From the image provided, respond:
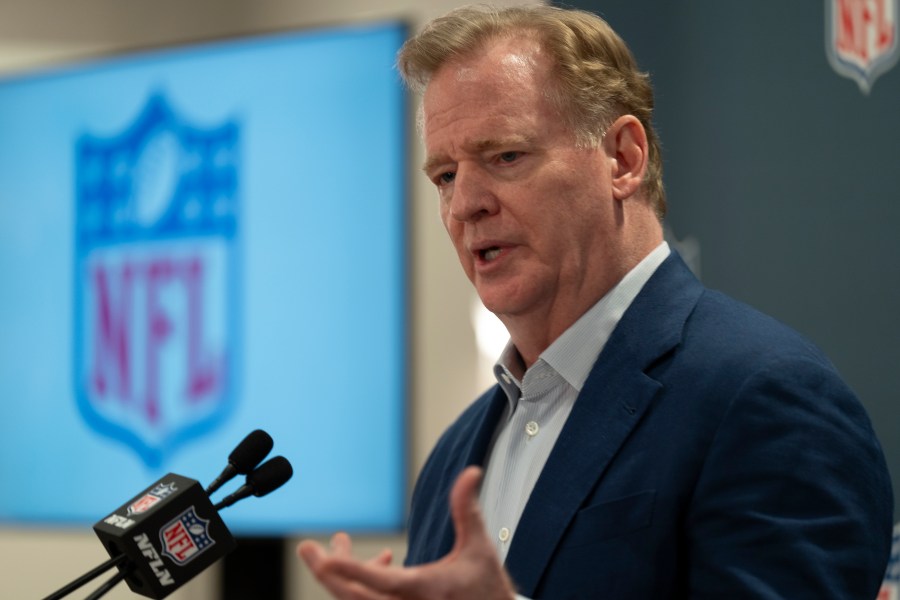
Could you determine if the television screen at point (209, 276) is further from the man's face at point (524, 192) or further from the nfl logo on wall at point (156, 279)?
the man's face at point (524, 192)

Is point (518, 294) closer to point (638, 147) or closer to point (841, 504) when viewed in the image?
point (638, 147)

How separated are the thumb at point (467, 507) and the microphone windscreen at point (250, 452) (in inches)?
20.4

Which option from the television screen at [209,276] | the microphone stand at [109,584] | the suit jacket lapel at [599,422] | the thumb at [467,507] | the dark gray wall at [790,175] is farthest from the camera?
the television screen at [209,276]

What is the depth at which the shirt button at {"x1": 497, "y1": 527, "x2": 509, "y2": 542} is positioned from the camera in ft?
5.48

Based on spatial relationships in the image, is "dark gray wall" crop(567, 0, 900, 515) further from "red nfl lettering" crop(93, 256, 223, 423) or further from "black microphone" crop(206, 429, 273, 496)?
"red nfl lettering" crop(93, 256, 223, 423)

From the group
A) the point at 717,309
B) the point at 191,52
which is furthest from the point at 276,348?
the point at 717,309

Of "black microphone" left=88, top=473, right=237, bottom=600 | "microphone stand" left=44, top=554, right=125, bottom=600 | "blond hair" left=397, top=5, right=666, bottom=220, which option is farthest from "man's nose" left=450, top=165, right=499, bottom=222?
"microphone stand" left=44, top=554, right=125, bottom=600

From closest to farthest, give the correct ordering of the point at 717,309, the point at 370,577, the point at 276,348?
the point at 370,577
the point at 717,309
the point at 276,348

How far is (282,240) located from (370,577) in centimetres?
284

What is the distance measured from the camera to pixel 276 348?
12.5 feet

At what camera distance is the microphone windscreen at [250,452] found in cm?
157

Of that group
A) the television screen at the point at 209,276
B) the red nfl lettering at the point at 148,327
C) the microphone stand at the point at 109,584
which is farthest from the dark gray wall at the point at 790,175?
the red nfl lettering at the point at 148,327

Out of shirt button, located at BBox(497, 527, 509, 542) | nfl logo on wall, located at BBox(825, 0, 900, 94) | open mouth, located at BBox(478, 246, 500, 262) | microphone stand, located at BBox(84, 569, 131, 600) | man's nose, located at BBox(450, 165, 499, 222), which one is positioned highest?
nfl logo on wall, located at BBox(825, 0, 900, 94)

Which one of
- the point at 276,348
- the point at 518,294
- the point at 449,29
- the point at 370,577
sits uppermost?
the point at 449,29
